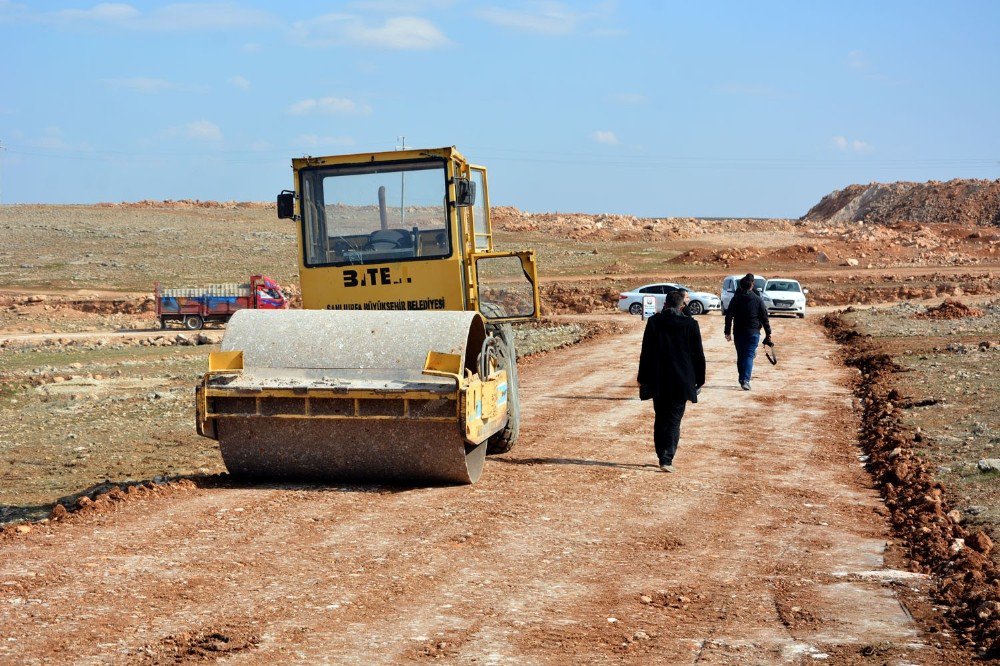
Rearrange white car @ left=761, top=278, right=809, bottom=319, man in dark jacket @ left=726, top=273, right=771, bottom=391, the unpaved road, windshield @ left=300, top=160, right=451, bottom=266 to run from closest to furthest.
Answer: the unpaved road
windshield @ left=300, top=160, right=451, bottom=266
man in dark jacket @ left=726, top=273, right=771, bottom=391
white car @ left=761, top=278, right=809, bottom=319

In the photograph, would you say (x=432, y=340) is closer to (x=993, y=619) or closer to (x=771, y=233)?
(x=993, y=619)

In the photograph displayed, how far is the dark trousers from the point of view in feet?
37.3

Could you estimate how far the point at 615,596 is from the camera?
706 centimetres

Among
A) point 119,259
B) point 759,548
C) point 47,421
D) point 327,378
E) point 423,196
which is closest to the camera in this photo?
point 759,548

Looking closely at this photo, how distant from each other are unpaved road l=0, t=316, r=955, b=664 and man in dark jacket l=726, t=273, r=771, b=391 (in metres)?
5.79

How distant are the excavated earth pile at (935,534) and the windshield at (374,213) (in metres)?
4.89

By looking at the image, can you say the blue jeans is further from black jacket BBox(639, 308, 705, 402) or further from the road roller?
the road roller

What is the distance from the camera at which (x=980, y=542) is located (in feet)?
27.3

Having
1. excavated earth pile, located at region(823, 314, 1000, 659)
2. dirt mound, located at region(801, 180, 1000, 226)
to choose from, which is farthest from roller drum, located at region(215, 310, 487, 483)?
dirt mound, located at region(801, 180, 1000, 226)

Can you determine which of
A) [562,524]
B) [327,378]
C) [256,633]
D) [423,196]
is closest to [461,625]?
[256,633]

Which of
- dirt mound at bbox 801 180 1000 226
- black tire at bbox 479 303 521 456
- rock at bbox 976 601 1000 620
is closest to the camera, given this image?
rock at bbox 976 601 1000 620

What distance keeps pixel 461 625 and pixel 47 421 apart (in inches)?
528

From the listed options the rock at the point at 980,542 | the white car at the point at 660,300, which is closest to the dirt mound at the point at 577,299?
the white car at the point at 660,300

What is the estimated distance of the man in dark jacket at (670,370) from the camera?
11367 millimetres
